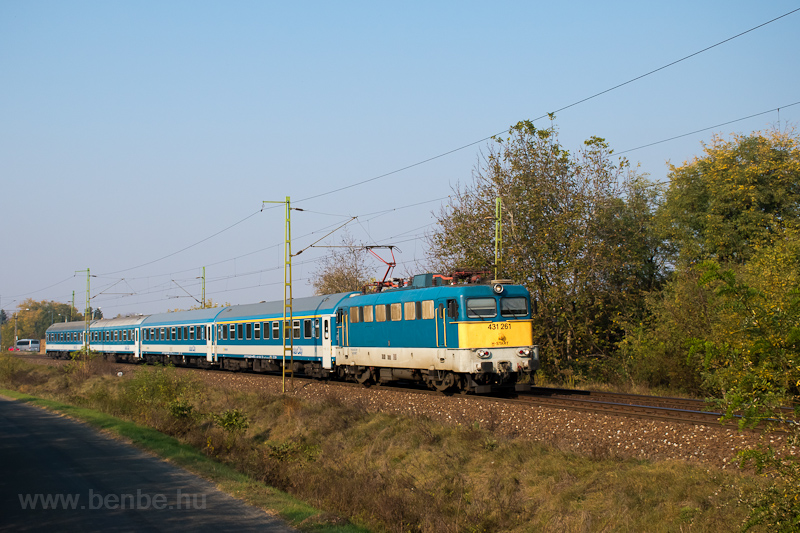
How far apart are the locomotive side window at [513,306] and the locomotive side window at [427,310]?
2151 millimetres

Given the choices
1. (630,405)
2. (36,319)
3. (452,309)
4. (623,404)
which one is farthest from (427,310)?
(36,319)

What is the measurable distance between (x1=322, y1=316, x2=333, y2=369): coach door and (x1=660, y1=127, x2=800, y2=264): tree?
1783cm

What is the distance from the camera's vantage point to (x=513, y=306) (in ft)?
68.6

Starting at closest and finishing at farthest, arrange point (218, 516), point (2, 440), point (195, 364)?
point (218, 516)
point (2, 440)
point (195, 364)

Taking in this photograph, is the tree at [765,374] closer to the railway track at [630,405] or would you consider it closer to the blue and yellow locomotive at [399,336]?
the railway track at [630,405]

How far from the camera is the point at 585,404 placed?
18516mm

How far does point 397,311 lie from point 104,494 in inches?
503

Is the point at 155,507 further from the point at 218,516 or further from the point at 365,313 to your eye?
the point at 365,313

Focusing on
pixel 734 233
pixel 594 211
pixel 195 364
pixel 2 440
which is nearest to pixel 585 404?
pixel 594 211

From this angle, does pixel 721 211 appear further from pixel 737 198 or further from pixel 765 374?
pixel 765 374

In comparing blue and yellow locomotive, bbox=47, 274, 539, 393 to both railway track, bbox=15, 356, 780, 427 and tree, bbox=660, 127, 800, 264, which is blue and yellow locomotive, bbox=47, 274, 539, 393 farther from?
tree, bbox=660, 127, 800, 264

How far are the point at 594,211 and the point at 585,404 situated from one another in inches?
537

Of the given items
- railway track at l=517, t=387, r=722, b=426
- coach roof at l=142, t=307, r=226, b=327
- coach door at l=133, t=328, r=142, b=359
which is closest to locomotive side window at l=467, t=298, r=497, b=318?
railway track at l=517, t=387, r=722, b=426

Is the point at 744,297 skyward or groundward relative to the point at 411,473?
skyward
